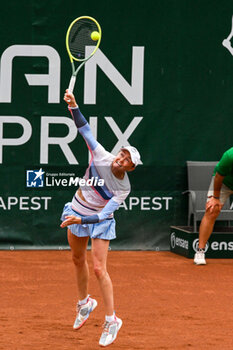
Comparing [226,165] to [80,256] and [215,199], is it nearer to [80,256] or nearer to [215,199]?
[215,199]

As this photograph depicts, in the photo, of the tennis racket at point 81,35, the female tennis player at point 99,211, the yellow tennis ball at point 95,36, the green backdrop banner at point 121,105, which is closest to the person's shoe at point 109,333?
the female tennis player at point 99,211

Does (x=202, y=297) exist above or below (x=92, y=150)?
below

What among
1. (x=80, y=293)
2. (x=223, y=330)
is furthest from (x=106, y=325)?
(x=223, y=330)

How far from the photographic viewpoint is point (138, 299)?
19.6ft

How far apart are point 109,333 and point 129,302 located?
1388mm

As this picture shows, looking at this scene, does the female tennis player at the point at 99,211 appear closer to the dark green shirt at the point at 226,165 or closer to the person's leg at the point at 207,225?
the dark green shirt at the point at 226,165

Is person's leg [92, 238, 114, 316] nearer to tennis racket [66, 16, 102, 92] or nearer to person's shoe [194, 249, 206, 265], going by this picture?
tennis racket [66, 16, 102, 92]

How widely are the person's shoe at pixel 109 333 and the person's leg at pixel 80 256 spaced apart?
43cm

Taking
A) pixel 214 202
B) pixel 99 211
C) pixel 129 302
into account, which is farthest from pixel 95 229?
pixel 214 202

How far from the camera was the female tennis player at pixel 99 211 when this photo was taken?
451 centimetres

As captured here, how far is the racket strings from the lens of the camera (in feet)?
17.5

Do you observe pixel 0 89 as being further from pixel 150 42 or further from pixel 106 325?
pixel 106 325

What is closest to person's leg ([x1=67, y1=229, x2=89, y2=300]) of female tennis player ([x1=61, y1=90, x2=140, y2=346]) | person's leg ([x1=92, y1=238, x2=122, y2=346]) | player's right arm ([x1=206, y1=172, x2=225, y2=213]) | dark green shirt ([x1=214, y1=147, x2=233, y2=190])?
female tennis player ([x1=61, y1=90, x2=140, y2=346])

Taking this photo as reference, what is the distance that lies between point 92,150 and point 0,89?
158 inches
